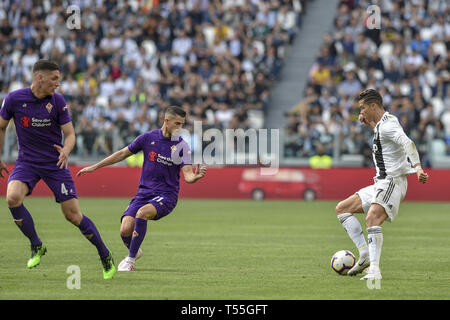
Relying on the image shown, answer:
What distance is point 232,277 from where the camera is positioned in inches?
417

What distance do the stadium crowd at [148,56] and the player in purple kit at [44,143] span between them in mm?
17284

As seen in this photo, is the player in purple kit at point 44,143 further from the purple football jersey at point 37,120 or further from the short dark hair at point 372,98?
the short dark hair at point 372,98

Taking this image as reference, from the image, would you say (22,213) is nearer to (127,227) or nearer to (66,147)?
(66,147)

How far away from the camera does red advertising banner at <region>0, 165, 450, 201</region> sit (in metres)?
A: 28.2

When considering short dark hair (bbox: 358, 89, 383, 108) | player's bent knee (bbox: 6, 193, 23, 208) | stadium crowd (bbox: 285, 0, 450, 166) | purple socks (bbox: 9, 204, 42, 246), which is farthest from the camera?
stadium crowd (bbox: 285, 0, 450, 166)

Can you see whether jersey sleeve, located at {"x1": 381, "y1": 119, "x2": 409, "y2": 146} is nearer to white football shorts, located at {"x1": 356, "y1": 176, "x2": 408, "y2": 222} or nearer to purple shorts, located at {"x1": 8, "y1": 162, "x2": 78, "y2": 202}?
white football shorts, located at {"x1": 356, "y1": 176, "x2": 408, "y2": 222}

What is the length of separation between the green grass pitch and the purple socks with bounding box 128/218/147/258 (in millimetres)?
303

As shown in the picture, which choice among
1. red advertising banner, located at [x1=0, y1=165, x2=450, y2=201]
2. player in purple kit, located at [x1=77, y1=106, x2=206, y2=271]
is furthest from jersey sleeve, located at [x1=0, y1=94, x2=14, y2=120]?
red advertising banner, located at [x1=0, y1=165, x2=450, y2=201]

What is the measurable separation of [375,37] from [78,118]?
422 inches

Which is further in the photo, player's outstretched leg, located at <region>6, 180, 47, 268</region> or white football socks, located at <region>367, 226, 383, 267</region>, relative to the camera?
player's outstretched leg, located at <region>6, 180, 47, 268</region>

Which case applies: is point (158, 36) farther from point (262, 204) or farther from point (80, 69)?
point (262, 204)

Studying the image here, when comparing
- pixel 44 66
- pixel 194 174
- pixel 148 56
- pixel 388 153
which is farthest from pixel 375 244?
pixel 148 56

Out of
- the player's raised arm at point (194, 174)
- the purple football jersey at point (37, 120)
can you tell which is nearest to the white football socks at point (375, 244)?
the player's raised arm at point (194, 174)

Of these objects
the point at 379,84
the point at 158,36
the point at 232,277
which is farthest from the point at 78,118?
the point at 232,277
